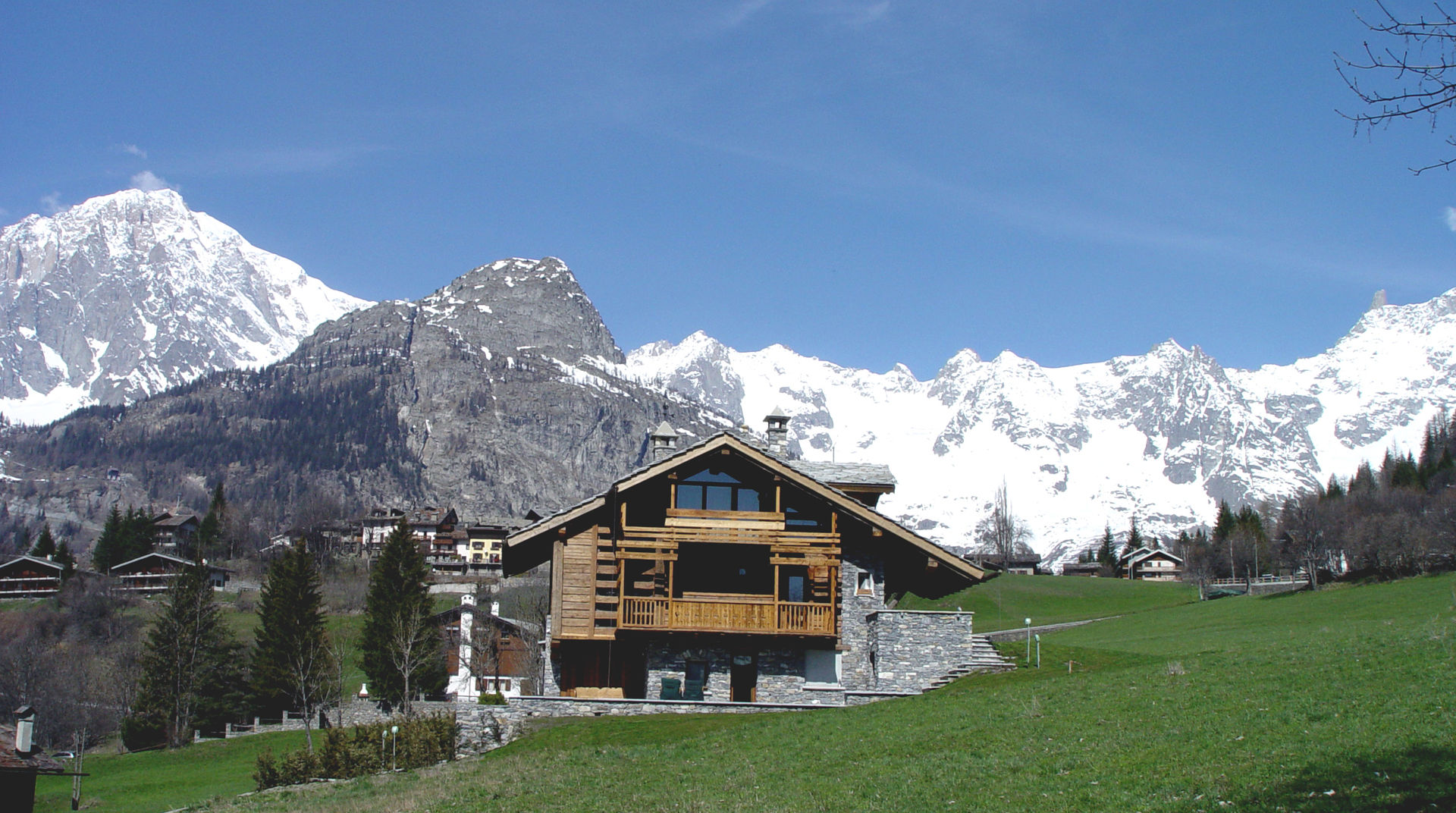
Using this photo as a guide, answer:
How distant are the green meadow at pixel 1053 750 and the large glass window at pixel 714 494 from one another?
305 inches

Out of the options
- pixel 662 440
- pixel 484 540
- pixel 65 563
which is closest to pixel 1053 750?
pixel 662 440

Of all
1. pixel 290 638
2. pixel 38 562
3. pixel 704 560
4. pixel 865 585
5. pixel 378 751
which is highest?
pixel 38 562

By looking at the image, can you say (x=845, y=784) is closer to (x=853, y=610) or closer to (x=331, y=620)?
(x=853, y=610)

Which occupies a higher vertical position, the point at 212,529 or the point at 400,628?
the point at 212,529

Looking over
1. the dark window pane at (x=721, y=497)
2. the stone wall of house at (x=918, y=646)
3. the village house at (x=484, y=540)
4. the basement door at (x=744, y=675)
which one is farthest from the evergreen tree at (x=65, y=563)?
the stone wall of house at (x=918, y=646)

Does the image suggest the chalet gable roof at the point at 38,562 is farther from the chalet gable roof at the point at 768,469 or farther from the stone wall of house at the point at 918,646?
the stone wall of house at the point at 918,646

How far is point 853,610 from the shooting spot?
35.1 meters

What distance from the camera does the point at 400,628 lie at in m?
56.9

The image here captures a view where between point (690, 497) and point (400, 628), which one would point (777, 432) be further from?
point (400, 628)

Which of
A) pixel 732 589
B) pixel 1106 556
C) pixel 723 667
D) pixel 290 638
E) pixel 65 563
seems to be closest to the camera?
pixel 723 667

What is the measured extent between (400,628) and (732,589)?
27.1 metres

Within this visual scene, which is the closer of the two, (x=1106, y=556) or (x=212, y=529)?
(x=212, y=529)

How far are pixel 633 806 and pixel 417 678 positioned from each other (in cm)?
4725

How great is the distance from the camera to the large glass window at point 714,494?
A: 3481cm
